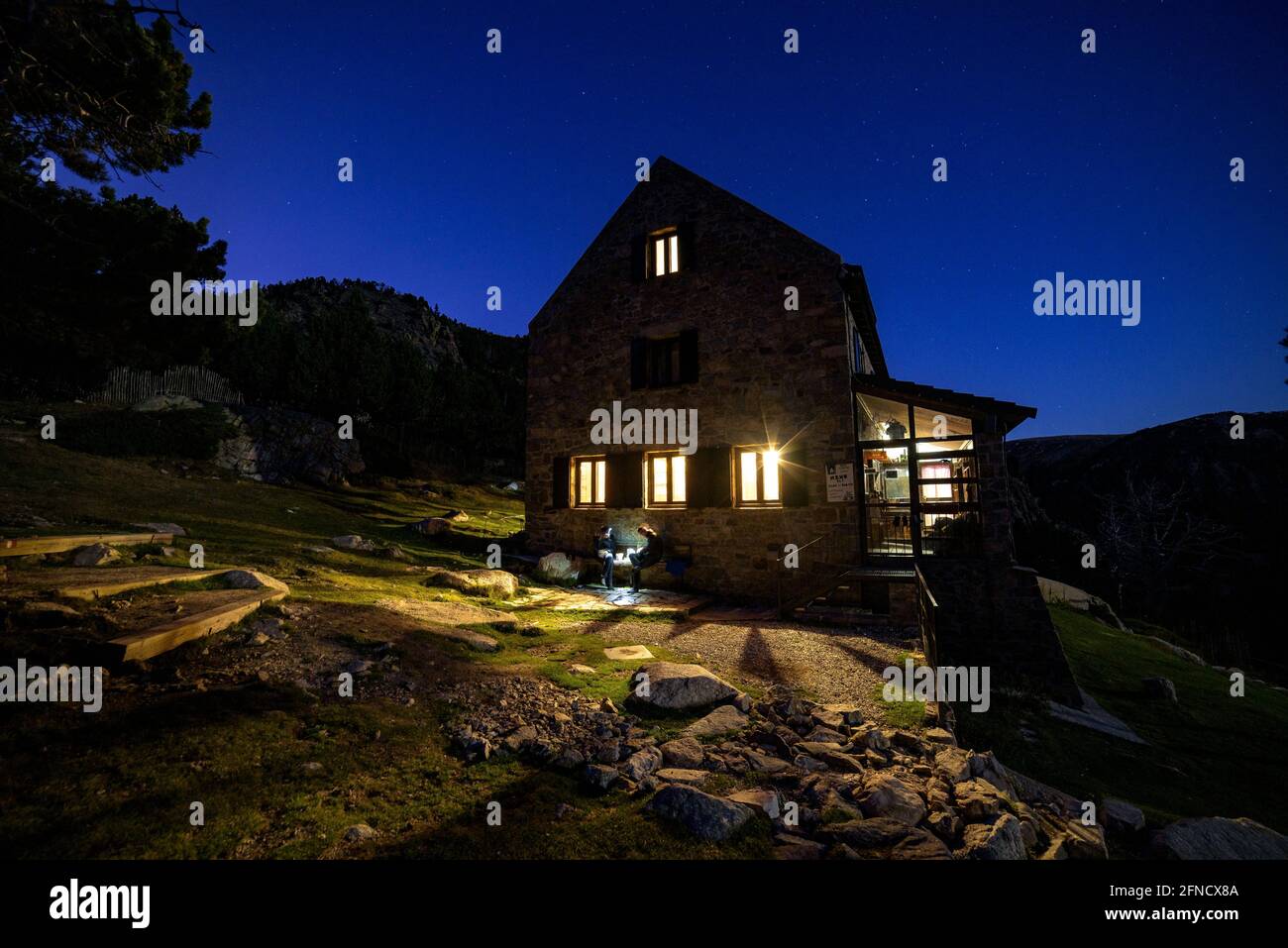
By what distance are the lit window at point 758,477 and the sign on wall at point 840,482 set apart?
1086 millimetres

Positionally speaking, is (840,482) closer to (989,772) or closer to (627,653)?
(627,653)

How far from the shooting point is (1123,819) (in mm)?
3988

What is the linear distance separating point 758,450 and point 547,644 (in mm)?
6859

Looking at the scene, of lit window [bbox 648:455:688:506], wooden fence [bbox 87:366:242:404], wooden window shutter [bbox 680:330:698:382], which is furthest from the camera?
wooden fence [bbox 87:366:242:404]

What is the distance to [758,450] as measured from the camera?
11.5 meters

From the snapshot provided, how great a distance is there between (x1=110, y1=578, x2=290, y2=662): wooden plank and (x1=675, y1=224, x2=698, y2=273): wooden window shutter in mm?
10898

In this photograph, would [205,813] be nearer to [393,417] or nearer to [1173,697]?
[1173,697]

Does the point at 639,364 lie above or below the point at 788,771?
above

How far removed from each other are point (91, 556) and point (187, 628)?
120 inches

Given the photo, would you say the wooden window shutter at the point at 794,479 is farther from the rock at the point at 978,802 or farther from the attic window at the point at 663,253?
the rock at the point at 978,802

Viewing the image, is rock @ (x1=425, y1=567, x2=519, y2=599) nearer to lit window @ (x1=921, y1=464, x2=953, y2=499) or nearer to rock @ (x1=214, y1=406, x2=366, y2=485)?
lit window @ (x1=921, y1=464, x2=953, y2=499)

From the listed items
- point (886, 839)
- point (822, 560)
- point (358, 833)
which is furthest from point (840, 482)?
point (358, 833)

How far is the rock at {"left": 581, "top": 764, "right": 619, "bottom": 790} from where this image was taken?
123 inches

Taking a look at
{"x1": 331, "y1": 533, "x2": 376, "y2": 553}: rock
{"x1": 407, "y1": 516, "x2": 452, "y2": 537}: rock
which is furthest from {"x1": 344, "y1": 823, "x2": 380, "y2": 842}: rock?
{"x1": 407, "y1": 516, "x2": 452, "y2": 537}: rock
